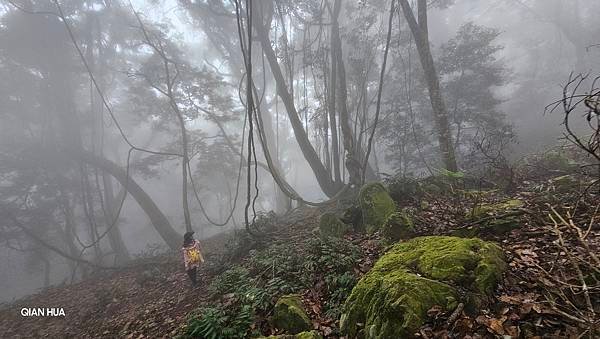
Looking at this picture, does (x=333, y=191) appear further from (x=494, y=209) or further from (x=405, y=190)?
(x=494, y=209)

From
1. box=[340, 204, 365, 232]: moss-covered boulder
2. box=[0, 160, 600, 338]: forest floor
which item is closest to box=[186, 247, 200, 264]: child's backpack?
box=[0, 160, 600, 338]: forest floor

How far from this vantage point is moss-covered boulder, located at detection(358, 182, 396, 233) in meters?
6.69

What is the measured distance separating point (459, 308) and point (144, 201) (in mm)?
16377

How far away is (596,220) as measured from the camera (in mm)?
4031

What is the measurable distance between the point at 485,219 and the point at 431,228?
86 centimetres

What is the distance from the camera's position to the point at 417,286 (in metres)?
3.12

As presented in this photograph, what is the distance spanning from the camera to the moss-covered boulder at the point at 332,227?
699 cm

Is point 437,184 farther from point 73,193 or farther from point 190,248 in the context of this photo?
point 73,193

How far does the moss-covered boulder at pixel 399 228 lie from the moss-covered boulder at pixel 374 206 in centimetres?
116

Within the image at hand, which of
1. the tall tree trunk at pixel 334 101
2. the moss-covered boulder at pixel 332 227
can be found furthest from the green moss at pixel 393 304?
the tall tree trunk at pixel 334 101

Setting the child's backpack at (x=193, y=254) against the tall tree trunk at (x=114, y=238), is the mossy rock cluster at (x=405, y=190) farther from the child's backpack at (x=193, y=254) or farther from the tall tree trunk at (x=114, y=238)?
the tall tree trunk at (x=114, y=238)

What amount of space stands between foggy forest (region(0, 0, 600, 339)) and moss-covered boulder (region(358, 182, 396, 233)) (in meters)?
0.05

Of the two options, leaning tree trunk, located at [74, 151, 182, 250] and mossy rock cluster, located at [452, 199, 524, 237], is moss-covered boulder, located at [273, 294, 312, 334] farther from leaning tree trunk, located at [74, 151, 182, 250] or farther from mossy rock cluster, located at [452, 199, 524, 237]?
leaning tree trunk, located at [74, 151, 182, 250]

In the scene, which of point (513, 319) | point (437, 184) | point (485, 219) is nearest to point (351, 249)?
point (485, 219)
